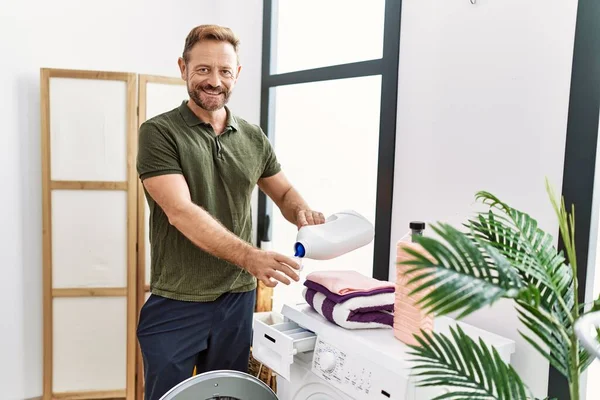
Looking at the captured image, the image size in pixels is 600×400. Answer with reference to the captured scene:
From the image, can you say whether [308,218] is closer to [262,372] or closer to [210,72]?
[210,72]

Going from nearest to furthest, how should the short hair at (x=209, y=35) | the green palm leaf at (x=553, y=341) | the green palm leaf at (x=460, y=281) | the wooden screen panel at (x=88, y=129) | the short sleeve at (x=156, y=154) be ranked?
the green palm leaf at (x=460, y=281)
the green palm leaf at (x=553, y=341)
the short sleeve at (x=156, y=154)
the short hair at (x=209, y=35)
the wooden screen panel at (x=88, y=129)

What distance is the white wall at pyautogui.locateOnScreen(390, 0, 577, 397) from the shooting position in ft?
4.57

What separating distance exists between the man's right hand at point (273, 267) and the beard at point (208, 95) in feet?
1.86

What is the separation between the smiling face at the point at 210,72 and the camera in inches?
65.9

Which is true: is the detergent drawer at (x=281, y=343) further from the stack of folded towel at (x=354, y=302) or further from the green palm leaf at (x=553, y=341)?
the green palm leaf at (x=553, y=341)

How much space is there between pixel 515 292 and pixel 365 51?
5.40 ft

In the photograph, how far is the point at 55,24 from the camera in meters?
2.56

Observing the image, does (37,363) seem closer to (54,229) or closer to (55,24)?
(54,229)

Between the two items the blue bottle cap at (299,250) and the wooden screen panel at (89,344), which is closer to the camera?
the blue bottle cap at (299,250)

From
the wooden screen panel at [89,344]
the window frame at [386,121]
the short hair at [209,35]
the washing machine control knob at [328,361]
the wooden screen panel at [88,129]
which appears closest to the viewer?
the washing machine control knob at [328,361]

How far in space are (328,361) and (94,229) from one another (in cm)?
157

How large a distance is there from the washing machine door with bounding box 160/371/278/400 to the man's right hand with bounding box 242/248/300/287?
304mm

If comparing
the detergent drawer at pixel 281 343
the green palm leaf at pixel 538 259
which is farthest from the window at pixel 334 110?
the green palm leaf at pixel 538 259

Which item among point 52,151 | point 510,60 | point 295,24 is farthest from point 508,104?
point 52,151
